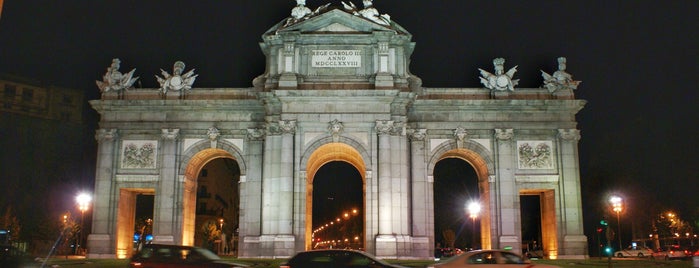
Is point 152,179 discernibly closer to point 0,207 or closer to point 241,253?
point 241,253

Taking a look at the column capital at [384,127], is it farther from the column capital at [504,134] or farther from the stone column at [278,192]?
the column capital at [504,134]

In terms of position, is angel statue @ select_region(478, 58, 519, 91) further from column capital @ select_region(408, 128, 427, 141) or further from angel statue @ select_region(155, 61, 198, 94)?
angel statue @ select_region(155, 61, 198, 94)

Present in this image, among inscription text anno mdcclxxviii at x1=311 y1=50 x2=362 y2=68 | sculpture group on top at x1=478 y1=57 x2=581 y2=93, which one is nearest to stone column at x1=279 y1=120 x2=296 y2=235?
inscription text anno mdcclxxviii at x1=311 y1=50 x2=362 y2=68

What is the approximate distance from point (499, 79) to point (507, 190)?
7.62m

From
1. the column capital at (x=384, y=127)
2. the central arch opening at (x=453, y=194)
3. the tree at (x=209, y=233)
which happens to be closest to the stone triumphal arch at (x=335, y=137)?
the column capital at (x=384, y=127)

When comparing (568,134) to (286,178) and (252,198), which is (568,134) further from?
(252,198)

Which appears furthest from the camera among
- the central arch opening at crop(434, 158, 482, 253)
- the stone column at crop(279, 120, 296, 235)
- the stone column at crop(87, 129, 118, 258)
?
the central arch opening at crop(434, 158, 482, 253)

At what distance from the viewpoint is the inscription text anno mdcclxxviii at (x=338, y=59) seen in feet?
147

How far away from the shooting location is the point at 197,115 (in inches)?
1832

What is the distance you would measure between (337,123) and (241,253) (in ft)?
34.0

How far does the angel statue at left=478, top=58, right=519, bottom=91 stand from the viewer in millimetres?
46750

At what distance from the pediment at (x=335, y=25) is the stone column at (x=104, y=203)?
13726mm

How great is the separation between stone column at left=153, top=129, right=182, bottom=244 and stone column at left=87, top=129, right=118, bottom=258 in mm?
2997

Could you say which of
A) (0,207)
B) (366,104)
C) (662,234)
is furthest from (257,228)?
(662,234)
